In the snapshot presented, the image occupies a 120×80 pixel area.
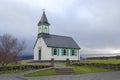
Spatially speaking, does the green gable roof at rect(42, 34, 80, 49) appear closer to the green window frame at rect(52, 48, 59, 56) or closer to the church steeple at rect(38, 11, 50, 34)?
the green window frame at rect(52, 48, 59, 56)

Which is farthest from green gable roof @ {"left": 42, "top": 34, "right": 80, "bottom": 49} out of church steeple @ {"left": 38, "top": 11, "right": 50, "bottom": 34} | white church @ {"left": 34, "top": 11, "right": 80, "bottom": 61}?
church steeple @ {"left": 38, "top": 11, "right": 50, "bottom": 34}

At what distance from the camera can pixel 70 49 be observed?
48688 millimetres

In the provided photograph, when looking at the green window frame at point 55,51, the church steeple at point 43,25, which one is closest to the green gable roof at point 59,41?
the green window frame at point 55,51

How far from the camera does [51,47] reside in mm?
45594

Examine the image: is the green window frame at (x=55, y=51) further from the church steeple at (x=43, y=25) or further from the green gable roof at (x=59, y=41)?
the church steeple at (x=43, y=25)

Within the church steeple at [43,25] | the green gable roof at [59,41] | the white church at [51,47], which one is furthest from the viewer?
the church steeple at [43,25]

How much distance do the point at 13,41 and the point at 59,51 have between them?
13.5 metres

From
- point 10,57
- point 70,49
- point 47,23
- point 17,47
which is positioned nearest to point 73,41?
point 70,49

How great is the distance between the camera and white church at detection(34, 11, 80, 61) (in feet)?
150

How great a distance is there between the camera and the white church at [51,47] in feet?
150

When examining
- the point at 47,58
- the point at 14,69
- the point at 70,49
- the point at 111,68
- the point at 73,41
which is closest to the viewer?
the point at 14,69

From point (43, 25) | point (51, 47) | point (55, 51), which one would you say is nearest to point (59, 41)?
point (55, 51)

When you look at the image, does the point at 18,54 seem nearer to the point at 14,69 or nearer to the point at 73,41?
the point at 14,69

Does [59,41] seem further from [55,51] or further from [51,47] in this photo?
[51,47]
